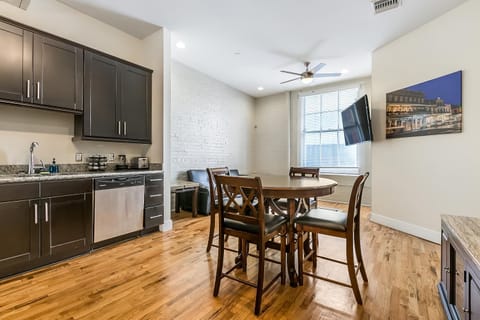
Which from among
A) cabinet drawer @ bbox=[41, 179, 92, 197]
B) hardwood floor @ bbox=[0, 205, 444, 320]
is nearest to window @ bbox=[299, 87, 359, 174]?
hardwood floor @ bbox=[0, 205, 444, 320]

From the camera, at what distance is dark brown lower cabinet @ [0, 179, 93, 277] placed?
7.02 feet

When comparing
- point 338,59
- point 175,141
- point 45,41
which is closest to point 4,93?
point 45,41

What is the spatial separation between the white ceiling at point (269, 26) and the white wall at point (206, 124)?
60cm

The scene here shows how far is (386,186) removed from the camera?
3.97m

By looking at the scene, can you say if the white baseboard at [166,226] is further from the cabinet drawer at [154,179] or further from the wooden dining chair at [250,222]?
the wooden dining chair at [250,222]

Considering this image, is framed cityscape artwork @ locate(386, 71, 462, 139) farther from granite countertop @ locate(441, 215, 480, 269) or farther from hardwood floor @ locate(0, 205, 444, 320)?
granite countertop @ locate(441, 215, 480, 269)

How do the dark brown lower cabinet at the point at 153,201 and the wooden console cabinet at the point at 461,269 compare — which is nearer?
the wooden console cabinet at the point at 461,269

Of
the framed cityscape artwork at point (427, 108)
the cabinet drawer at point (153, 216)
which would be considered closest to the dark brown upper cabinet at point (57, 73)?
the cabinet drawer at point (153, 216)

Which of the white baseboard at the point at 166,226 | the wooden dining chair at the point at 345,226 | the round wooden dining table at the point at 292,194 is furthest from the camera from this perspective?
the white baseboard at the point at 166,226

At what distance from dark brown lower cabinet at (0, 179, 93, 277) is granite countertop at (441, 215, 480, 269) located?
10.5ft

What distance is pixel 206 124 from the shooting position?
5551 millimetres

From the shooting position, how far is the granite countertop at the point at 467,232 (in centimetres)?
113

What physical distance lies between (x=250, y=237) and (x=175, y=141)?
342cm

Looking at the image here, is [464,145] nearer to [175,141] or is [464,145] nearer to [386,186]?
[386,186]
